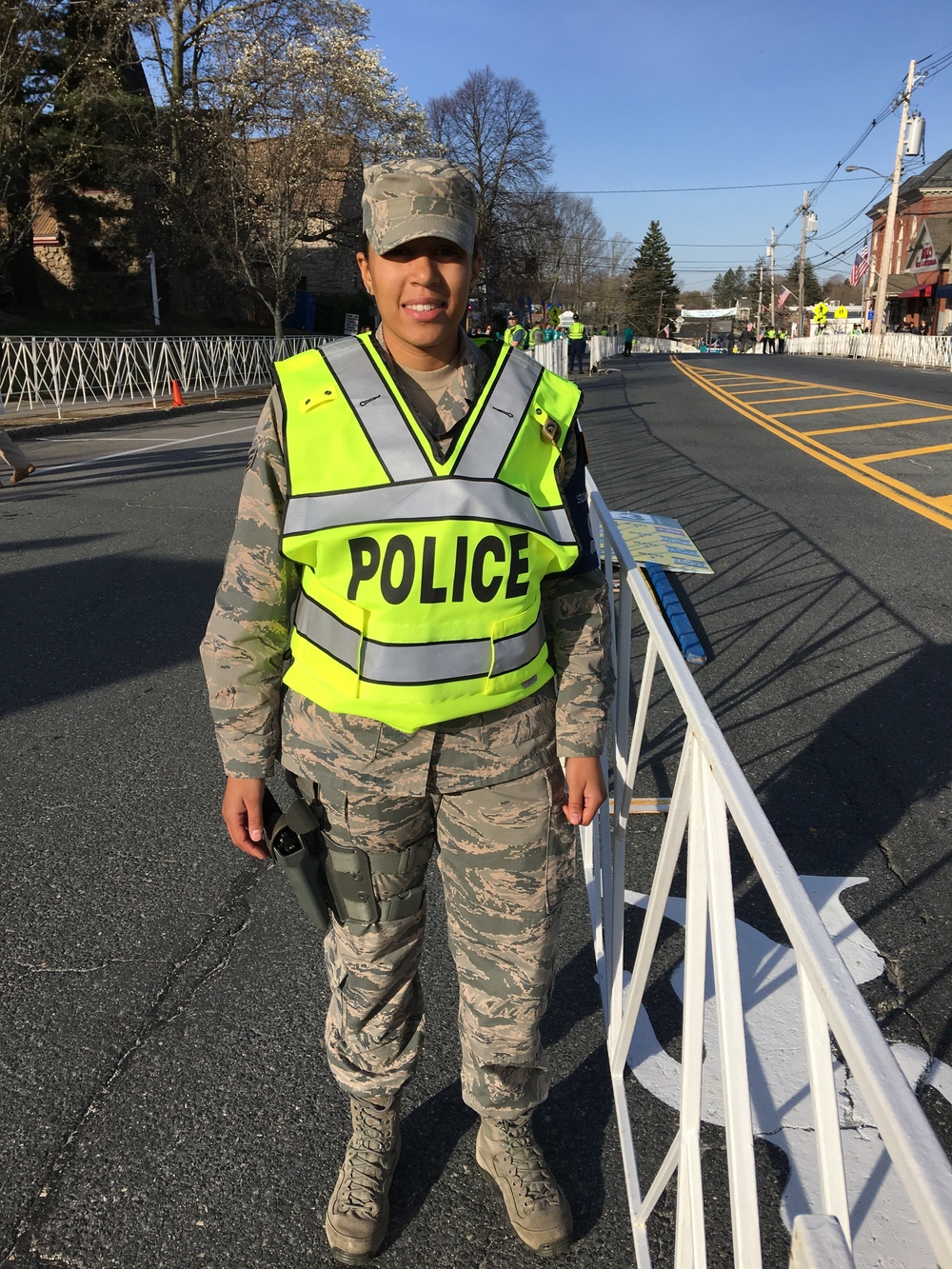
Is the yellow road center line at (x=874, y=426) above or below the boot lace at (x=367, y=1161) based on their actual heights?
Answer: above

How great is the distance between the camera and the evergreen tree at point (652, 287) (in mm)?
101125

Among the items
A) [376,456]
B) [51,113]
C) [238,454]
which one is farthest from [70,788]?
[51,113]

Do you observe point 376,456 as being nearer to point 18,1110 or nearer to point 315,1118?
point 315,1118

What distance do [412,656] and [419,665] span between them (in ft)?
0.07

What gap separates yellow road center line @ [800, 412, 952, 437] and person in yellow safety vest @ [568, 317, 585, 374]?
13.2 m

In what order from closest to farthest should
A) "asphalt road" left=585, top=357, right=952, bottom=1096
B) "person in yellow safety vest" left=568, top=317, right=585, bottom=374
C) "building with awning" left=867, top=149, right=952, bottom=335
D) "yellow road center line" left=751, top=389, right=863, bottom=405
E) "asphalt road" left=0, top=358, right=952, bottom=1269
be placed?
"asphalt road" left=0, top=358, right=952, bottom=1269
"asphalt road" left=585, top=357, right=952, bottom=1096
"yellow road center line" left=751, top=389, right=863, bottom=405
"person in yellow safety vest" left=568, top=317, right=585, bottom=374
"building with awning" left=867, top=149, right=952, bottom=335

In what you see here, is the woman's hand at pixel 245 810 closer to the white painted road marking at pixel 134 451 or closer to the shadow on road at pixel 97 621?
the shadow on road at pixel 97 621

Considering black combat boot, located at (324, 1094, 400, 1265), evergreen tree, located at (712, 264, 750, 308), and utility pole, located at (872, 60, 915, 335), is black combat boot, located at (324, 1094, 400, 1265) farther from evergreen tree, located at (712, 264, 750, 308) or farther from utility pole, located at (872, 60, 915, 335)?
evergreen tree, located at (712, 264, 750, 308)

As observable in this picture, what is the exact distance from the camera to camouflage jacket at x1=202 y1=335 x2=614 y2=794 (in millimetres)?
1711

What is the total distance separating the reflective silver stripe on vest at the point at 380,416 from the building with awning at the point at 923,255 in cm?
5392

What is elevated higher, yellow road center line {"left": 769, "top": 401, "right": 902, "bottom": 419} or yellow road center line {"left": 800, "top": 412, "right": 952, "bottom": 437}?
yellow road center line {"left": 769, "top": 401, "right": 902, "bottom": 419}

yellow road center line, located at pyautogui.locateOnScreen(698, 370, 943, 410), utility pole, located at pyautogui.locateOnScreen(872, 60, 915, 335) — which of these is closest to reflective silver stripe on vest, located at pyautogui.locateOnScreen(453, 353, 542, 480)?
yellow road center line, located at pyautogui.locateOnScreen(698, 370, 943, 410)

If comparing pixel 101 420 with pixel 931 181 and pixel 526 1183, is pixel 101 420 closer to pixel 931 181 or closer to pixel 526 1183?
pixel 526 1183

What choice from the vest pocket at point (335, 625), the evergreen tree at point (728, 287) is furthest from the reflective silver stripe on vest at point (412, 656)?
the evergreen tree at point (728, 287)
